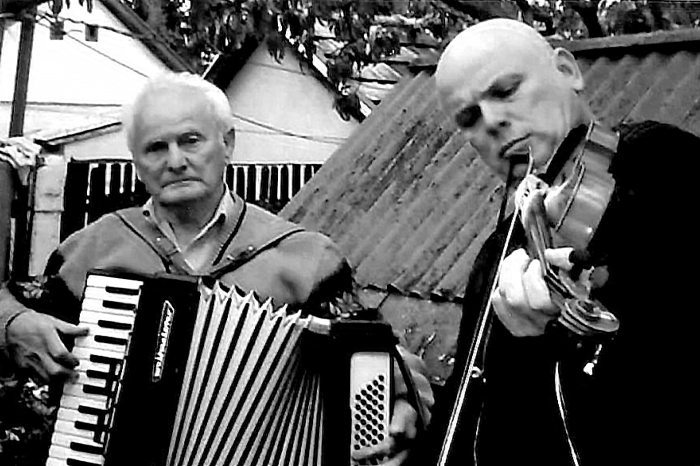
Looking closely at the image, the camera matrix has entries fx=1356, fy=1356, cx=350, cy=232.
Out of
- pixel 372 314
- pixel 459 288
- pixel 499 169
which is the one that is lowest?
pixel 459 288

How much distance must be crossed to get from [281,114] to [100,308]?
29.0 ft

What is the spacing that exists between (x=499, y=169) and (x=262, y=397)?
2.23 ft

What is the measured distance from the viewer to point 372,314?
8.67ft

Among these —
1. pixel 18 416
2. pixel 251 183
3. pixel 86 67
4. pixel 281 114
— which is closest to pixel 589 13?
pixel 18 416

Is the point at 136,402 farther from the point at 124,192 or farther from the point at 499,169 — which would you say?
the point at 124,192

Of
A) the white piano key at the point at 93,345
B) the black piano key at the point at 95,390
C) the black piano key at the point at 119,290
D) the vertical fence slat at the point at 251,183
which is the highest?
the black piano key at the point at 119,290

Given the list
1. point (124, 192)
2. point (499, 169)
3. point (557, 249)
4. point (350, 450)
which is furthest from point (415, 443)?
point (124, 192)

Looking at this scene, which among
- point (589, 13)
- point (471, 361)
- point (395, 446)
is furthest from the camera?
point (589, 13)

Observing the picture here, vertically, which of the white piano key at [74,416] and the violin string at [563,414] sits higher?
the violin string at [563,414]

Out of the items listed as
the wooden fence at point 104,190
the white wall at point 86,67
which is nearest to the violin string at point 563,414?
the wooden fence at point 104,190

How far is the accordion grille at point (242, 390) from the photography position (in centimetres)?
265

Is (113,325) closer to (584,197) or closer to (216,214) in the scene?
(216,214)

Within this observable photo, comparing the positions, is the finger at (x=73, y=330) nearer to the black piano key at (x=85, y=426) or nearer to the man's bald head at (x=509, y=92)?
the black piano key at (x=85, y=426)

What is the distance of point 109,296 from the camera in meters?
2.69
